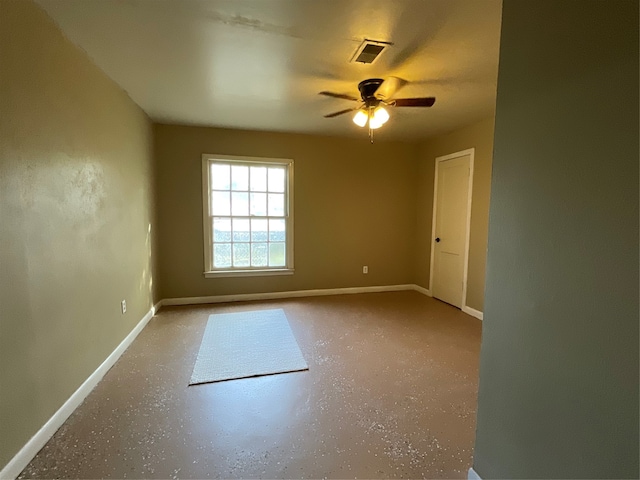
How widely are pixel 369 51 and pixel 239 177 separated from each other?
2686mm

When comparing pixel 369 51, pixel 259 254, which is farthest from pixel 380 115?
pixel 259 254

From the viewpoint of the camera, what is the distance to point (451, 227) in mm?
4270

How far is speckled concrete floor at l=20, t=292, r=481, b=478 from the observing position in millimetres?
1523

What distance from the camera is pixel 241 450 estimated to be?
1623 millimetres

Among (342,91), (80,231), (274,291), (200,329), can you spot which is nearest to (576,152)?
(342,91)

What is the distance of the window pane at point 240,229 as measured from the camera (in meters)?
4.30

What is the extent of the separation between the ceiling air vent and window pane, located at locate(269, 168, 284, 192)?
2.38 metres

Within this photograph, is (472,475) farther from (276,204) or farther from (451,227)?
(276,204)

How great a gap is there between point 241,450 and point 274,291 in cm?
288

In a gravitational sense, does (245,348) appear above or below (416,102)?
A: below

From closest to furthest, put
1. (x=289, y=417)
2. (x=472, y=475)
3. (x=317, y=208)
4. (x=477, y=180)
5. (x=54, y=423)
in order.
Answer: (x=472, y=475) < (x=54, y=423) < (x=289, y=417) < (x=477, y=180) < (x=317, y=208)

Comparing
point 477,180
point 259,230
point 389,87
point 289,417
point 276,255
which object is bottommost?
point 289,417

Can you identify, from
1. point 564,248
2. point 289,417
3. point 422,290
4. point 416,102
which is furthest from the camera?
point 422,290

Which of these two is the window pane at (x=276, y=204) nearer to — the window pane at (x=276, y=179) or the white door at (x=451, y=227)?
the window pane at (x=276, y=179)
